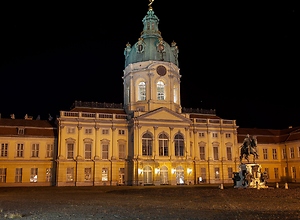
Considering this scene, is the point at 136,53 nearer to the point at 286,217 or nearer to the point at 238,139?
the point at 238,139

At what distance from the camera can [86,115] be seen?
55844 millimetres

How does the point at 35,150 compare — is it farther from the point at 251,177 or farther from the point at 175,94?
the point at 251,177

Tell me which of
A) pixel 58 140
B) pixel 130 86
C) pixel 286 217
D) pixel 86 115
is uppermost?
pixel 130 86

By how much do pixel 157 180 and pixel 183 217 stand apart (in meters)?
38.9

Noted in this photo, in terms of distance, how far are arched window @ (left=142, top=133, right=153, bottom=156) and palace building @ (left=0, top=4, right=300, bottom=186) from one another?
148 mm

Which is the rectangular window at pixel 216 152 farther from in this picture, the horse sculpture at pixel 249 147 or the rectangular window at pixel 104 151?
the horse sculpture at pixel 249 147

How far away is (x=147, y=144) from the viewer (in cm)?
5503

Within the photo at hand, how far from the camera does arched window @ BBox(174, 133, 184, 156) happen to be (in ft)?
185

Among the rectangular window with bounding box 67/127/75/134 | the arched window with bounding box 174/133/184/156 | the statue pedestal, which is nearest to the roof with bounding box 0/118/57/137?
the rectangular window with bounding box 67/127/75/134

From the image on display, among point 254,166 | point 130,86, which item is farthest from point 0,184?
point 254,166

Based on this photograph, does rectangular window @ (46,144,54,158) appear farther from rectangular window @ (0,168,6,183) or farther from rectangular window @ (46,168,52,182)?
rectangular window @ (0,168,6,183)

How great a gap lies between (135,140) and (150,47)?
16.4m

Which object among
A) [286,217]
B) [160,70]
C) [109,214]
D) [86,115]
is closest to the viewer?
[286,217]

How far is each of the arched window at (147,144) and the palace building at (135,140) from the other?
Result: 0.15 metres
